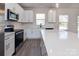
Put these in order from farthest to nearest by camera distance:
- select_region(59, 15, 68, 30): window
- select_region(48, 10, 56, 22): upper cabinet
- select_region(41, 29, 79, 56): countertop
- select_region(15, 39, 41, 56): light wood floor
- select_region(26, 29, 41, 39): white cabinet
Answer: select_region(59, 15, 68, 30): window → select_region(26, 29, 41, 39): white cabinet → select_region(48, 10, 56, 22): upper cabinet → select_region(15, 39, 41, 56): light wood floor → select_region(41, 29, 79, 56): countertop

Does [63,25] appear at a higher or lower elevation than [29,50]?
higher

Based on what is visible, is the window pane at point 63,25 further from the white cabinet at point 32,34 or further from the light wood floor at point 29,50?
the light wood floor at point 29,50

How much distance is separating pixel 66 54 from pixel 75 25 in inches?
331

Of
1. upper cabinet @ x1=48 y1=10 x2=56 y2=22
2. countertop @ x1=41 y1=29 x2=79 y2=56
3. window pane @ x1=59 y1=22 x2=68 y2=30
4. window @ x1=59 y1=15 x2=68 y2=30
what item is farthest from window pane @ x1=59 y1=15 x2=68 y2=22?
countertop @ x1=41 y1=29 x2=79 y2=56

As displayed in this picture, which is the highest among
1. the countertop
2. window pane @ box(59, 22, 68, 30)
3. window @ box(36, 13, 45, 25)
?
window @ box(36, 13, 45, 25)

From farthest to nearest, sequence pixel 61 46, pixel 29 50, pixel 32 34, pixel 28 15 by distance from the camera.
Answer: pixel 32 34, pixel 28 15, pixel 29 50, pixel 61 46

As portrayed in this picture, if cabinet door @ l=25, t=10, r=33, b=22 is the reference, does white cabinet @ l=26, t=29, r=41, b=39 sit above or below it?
below

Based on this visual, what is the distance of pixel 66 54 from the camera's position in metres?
0.92

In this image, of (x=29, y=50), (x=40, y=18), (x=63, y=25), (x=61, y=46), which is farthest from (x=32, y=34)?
(x=61, y=46)

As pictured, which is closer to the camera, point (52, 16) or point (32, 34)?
point (52, 16)

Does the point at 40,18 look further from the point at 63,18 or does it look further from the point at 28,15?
the point at 63,18

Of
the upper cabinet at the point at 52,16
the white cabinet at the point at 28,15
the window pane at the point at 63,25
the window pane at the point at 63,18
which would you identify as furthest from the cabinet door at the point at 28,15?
the window pane at the point at 63,25

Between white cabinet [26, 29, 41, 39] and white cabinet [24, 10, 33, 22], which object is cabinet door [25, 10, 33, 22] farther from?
white cabinet [26, 29, 41, 39]

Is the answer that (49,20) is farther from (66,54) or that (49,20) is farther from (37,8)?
(66,54)
